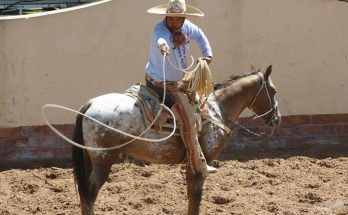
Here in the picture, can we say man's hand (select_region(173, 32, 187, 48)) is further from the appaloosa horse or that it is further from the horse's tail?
the horse's tail

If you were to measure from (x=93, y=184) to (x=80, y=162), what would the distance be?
31 cm

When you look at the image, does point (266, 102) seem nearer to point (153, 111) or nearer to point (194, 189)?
point (194, 189)

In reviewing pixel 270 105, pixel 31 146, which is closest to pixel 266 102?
pixel 270 105

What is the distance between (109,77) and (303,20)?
9.50 feet

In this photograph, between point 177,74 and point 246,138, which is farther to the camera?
point 246,138

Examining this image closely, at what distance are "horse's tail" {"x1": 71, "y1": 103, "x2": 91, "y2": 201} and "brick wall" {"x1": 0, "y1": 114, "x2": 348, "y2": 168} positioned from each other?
9.37 feet

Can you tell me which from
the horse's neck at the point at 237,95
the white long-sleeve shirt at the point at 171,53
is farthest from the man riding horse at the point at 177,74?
the horse's neck at the point at 237,95

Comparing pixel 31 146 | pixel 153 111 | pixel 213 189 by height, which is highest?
pixel 153 111

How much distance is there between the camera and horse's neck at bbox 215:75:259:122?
7258 millimetres

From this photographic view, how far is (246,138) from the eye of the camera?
10.2 m

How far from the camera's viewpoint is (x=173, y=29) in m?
6.72

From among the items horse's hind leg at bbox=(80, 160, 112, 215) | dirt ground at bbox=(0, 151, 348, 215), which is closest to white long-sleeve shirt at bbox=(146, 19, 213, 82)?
horse's hind leg at bbox=(80, 160, 112, 215)

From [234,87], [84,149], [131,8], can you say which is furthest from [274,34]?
[84,149]

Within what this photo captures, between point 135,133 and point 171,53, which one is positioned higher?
point 171,53
